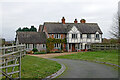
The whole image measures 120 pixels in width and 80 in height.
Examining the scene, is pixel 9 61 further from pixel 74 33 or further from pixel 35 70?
pixel 74 33

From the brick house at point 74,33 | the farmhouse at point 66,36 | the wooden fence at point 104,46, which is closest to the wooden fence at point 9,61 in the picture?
the wooden fence at point 104,46

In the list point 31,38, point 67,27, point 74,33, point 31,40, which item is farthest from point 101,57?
point 31,38

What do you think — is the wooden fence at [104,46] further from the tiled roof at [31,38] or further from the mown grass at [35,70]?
the mown grass at [35,70]

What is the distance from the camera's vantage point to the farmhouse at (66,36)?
4134 cm

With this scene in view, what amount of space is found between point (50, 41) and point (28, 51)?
5.94 m

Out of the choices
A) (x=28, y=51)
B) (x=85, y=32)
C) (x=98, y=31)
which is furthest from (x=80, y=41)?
(x=28, y=51)

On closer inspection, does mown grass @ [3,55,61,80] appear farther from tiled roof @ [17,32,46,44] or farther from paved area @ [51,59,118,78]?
tiled roof @ [17,32,46,44]

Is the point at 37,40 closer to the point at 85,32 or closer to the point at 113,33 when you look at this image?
the point at 85,32

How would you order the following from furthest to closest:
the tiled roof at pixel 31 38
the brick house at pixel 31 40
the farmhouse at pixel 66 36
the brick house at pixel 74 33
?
the brick house at pixel 74 33 → the farmhouse at pixel 66 36 → the tiled roof at pixel 31 38 → the brick house at pixel 31 40

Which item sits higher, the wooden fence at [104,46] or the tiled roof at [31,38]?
the tiled roof at [31,38]

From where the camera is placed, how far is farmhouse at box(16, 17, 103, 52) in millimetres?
41344

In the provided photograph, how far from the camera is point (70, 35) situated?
141 feet

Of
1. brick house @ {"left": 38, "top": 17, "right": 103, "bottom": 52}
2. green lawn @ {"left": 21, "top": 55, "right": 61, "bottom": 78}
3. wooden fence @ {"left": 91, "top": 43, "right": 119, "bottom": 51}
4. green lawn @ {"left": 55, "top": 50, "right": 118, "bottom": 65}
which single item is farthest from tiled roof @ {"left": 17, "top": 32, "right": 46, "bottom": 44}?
green lawn @ {"left": 21, "top": 55, "right": 61, "bottom": 78}

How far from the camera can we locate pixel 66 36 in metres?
43.3
